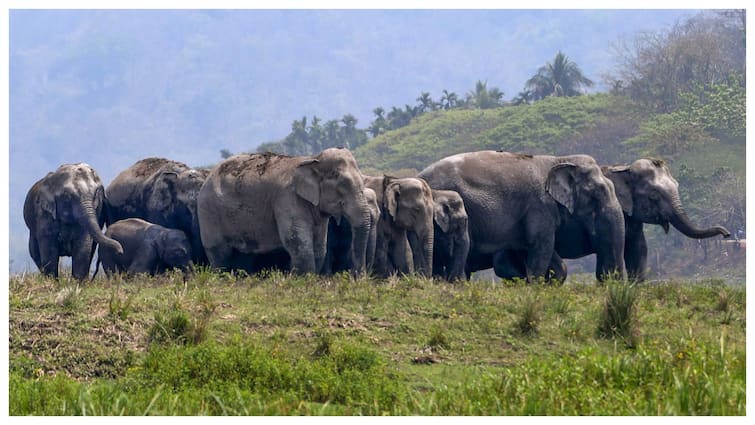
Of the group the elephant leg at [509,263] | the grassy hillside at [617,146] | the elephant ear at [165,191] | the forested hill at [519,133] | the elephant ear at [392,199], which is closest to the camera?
the elephant ear at [392,199]

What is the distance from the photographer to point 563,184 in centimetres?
2170

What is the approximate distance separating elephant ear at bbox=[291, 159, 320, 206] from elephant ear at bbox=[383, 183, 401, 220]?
4.95ft

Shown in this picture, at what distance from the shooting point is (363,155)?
81375 mm

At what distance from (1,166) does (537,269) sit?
1070 centimetres

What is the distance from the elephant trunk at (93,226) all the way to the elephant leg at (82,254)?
376 mm

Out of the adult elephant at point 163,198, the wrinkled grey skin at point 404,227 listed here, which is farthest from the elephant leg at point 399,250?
the adult elephant at point 163,198

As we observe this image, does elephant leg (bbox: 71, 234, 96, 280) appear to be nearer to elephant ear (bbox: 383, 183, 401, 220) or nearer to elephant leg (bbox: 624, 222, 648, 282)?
elephant ear (bbox: 383, 183, 401, 220)

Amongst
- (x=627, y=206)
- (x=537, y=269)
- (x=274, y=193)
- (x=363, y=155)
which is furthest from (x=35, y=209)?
(x=363, y=155)

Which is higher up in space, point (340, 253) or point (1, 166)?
point (1, 166)

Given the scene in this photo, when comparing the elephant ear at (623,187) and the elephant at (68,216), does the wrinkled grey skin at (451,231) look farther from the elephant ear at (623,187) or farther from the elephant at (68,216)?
the elephant at (68,216)

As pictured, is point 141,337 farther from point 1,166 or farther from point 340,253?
point 340,253

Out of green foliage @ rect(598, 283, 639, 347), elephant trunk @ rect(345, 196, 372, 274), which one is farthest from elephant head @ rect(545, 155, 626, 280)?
green foliage @ rect(598, 283, 639, 347)

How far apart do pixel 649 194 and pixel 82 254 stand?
8.43 metres

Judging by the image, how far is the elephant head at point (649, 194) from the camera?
22312 millimetres
